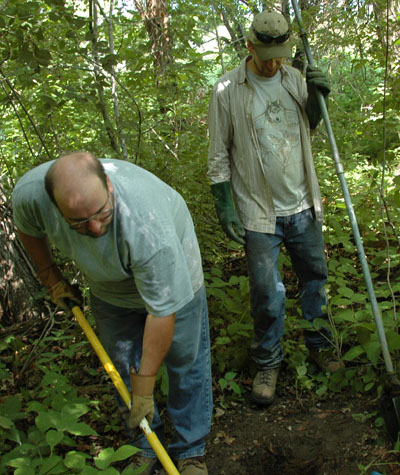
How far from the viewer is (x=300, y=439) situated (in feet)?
8.73

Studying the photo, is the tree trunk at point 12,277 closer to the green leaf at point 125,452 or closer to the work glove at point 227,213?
the work glove at point 227,213

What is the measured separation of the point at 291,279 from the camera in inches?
169

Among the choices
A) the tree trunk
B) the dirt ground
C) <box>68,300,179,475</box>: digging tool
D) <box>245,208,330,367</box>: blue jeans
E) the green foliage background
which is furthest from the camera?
the tree trunk

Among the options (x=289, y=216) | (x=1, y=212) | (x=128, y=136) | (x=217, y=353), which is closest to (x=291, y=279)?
(x=217, y=353)

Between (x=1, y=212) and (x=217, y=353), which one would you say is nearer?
(x=217, y=353)

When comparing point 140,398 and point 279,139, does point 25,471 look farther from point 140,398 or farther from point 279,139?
point 279,139

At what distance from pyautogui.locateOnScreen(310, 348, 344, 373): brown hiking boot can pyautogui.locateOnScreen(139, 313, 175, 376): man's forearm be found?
1574mm

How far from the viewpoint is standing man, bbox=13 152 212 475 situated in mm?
1647

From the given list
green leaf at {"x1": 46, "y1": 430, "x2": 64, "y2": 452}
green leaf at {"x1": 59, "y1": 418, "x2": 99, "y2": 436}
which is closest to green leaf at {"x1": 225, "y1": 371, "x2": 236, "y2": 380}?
green leaf at {"x1": 59, "y1": 418, "x2": 99, "y2": 436}

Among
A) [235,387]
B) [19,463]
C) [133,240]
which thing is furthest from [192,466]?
[133,240]

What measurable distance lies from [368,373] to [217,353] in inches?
40.0

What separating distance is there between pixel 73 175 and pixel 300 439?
2.03 metres

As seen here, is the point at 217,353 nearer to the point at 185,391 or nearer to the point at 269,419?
the point at 269,419

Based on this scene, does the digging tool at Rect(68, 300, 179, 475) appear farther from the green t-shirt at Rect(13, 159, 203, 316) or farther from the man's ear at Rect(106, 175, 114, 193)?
the man's ear at Rect(106, 175, 114, 193)
